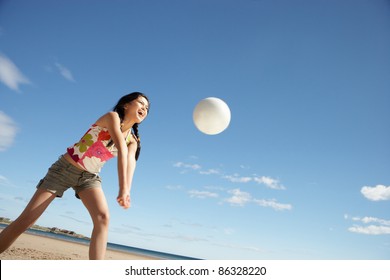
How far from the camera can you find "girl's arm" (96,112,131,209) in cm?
286

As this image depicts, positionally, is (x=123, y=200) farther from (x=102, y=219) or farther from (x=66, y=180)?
(x=66, y=180)

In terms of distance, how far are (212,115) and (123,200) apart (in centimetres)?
306

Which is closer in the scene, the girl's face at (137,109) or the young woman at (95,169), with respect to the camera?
the young woman at (95,169)

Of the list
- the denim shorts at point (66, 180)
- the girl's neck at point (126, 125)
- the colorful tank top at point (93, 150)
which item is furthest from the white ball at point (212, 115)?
the denim shorts at point (66, 180)

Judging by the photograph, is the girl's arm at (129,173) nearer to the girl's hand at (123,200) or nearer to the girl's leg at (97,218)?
the girl's hand at (123,200)

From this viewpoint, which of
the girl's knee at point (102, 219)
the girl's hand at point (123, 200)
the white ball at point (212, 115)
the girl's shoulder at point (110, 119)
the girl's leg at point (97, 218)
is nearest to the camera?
the girl's hand at point (123, 200)

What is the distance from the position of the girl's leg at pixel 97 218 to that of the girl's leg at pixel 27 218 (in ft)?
1.14

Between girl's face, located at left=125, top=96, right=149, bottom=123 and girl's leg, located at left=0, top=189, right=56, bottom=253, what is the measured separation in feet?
3.71

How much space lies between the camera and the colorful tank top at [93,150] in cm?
346
